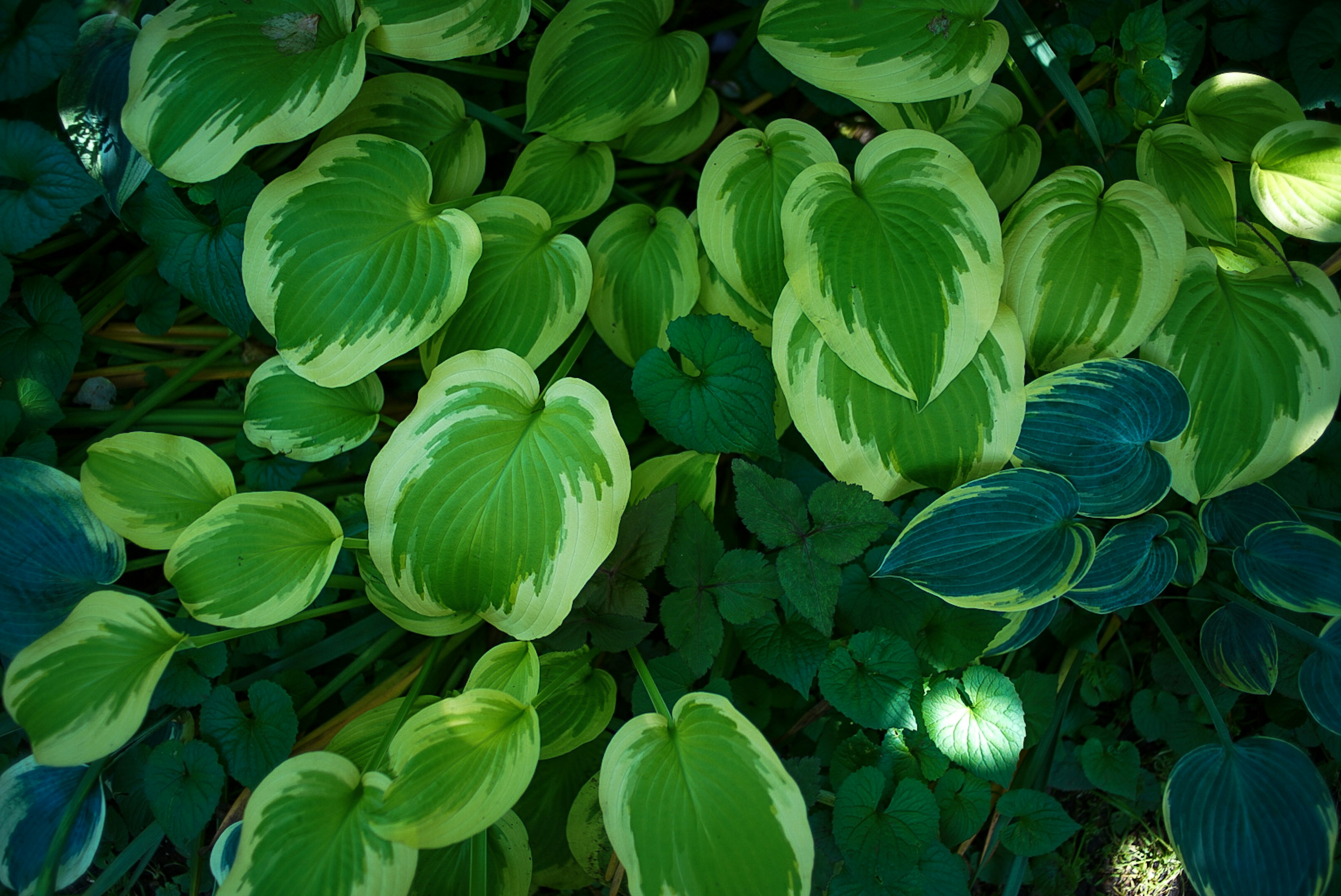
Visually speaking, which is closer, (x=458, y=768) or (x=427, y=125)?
(x=458, y=768)

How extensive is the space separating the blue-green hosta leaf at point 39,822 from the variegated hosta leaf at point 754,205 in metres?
1.17

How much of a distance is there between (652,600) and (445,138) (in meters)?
0.84

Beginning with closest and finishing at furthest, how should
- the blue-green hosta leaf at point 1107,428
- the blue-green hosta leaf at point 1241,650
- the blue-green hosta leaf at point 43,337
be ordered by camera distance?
the blue-green hosta leaf at point 1107,428, the blue-green hosta leaf at point 1241,650, the blue-green hosta leaf at point 43,337

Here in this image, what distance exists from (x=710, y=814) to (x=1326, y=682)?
87cm

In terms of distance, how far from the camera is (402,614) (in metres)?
1.11

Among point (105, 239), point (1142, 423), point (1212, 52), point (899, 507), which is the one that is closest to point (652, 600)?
point (899, 507)

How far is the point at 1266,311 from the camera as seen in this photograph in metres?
1.03

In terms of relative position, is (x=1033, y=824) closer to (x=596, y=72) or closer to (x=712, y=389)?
(x=712, y=389)

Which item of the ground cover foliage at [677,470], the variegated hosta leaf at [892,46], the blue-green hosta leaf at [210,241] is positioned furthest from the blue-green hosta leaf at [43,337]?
the variegated hosta leaf at [892,46]

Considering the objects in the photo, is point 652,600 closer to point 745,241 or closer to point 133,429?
point 745,241

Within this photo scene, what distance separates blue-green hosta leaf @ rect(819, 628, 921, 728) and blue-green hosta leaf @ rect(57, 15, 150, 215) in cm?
121

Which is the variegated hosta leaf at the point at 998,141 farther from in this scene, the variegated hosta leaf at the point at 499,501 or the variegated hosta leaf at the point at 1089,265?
the variegated hosta leaf at the point at 499,501

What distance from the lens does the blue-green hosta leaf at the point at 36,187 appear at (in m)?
1.09

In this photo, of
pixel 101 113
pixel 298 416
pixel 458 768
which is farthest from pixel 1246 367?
pixel 101 113
